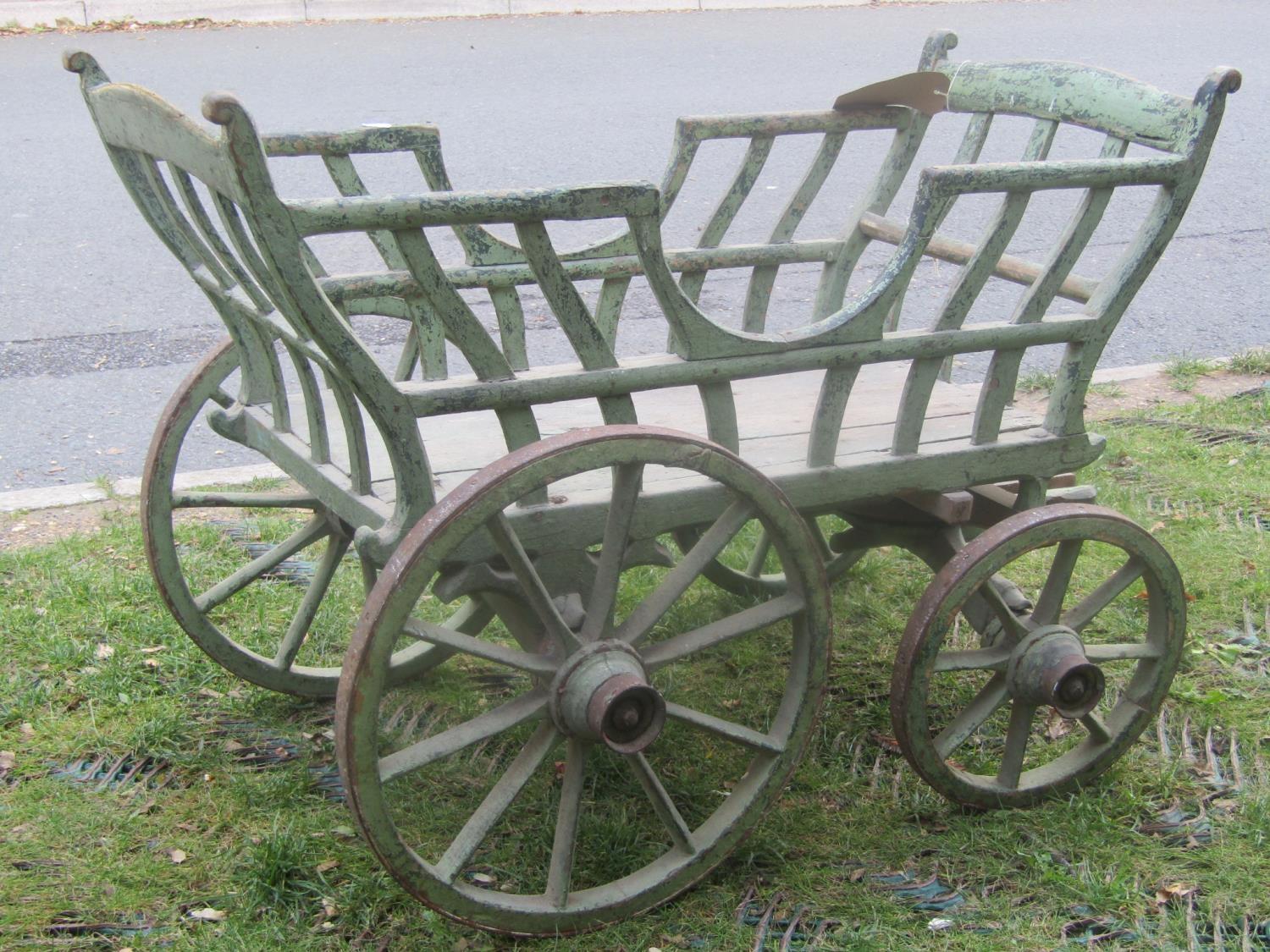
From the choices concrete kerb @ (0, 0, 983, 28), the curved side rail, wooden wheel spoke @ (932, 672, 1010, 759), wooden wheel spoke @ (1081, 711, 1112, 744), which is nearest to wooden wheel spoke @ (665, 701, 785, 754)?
wooden wheel spoke @ (932, 672, 1010, 759)

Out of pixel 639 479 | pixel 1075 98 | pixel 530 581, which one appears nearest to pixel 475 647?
pixel 530 581

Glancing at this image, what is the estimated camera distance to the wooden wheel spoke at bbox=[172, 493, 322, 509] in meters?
2.75

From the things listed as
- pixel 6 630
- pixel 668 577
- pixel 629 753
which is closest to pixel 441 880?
pixel 629 753

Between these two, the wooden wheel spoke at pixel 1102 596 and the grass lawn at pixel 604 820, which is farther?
Answer: the wooden wheel spoke at pixel 1102 596

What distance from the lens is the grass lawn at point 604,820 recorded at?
2.27 metres

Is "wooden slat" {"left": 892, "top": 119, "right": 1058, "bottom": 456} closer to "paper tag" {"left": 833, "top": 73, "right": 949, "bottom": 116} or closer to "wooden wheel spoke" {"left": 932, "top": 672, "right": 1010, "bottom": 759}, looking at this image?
A: "wooden wheel spoke" {"left": 932, "top": 672, "right": 1010, "bottom": 759}

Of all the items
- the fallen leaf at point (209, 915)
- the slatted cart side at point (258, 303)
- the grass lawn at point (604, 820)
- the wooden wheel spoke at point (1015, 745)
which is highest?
the slatted cart side at point (258, 303)

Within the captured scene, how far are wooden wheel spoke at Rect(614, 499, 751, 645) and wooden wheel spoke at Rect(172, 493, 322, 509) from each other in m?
0.84

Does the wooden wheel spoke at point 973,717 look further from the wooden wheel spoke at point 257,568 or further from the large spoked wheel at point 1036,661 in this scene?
the wooden wheel spoke at point 257,568

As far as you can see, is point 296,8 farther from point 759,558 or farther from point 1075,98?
point 1075,98

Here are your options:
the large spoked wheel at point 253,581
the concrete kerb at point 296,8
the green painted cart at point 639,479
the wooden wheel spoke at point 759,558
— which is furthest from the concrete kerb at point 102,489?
the concrete kerb at point 296,8

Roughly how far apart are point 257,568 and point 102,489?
1285mm

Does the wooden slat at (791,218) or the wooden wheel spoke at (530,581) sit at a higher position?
the wooden slat at (791,218)

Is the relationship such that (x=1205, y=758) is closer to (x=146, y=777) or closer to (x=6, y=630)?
(x=146, y=777)
